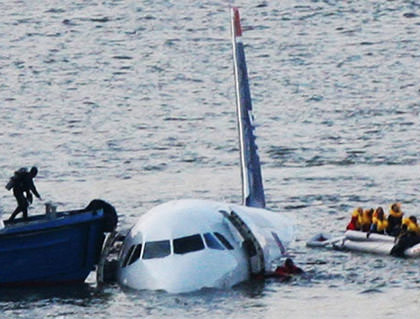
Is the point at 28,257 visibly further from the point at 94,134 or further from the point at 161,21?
the point at 161,21

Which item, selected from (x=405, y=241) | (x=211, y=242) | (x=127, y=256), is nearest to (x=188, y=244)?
(x=211, y=242)

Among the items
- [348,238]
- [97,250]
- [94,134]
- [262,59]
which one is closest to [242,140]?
[348,238]

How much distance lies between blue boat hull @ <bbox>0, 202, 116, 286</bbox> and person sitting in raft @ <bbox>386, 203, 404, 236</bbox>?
1394 cm

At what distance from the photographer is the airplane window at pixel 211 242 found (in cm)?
6825

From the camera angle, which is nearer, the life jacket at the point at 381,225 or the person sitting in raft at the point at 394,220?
the person sitting in raft at the point at 394,220

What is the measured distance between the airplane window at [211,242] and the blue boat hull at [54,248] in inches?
205

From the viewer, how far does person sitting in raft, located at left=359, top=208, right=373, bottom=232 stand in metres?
80.6

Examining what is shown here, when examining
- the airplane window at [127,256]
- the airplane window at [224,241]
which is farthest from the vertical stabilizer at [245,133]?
the airplane window at [127,256]

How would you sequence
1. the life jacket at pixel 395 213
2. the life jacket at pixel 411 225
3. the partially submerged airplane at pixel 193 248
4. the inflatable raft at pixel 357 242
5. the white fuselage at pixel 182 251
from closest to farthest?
the white fuselage at pixel 182 251 → the partially submerged airplane at pixel 193 248 → the inflatable raft at pixel 357 242 → the life jacket at pixel 411 225 → the life jacket at pixel 395 213

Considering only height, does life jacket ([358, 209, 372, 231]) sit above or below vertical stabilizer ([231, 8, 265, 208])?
below

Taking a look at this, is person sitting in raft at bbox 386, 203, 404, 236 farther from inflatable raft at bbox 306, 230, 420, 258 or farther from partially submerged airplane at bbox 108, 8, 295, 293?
partially submerged airplane at bbox 108, 8, 295, 293

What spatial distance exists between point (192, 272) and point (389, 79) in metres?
61.4

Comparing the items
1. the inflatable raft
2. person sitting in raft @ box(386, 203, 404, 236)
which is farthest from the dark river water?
person sitting in raft @ box(386, 203, 404, 236)

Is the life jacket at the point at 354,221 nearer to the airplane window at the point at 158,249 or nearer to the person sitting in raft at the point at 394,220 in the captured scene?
the person sitting in raft at the point at 394,220
